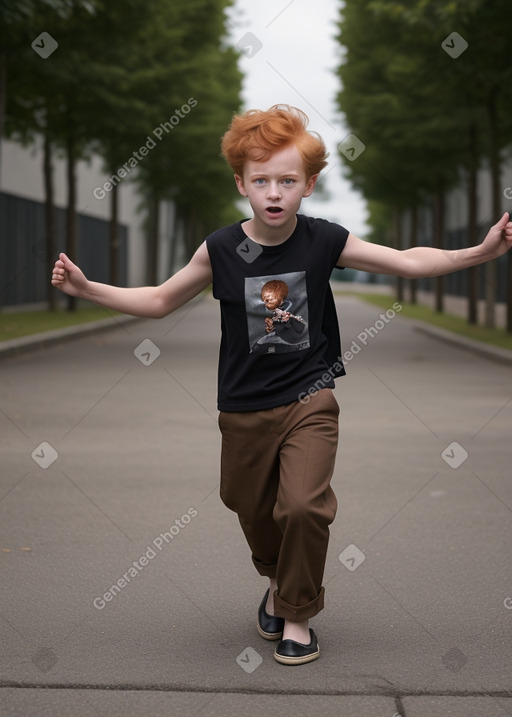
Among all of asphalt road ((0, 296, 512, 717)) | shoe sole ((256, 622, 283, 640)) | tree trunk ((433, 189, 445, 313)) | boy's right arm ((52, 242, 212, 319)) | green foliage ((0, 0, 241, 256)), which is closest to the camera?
asphalt road ((0, 296, 512, 717))

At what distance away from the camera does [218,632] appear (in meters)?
4.37

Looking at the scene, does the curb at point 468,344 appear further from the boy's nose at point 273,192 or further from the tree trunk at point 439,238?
the boy's nose at point 273,192

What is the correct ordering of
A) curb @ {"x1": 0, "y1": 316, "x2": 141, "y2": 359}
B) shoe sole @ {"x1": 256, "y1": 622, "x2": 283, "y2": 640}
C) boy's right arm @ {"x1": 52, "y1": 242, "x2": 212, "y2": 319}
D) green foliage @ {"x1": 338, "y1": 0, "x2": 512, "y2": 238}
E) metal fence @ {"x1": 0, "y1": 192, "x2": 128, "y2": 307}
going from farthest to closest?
metal fence @ {"x1": 0, "y1": 192, "x2": 128, "y2": 307} < green foliage @ {"x1": 338, "y1": 0, "x2": 512, "y2": 238} < curb @ {"x1": 0, "y1": 316, "x2": 141, "y2": 359} < shoe sole @ {"x1": 256, "y1": 622, "x2": 283, "y2": 640} < boy's right arm @ {"x1": 52, "y1": 242, "x2": 212, "y2": 319}

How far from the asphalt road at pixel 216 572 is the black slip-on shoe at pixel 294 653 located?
4 cm

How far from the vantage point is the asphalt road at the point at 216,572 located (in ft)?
12.3

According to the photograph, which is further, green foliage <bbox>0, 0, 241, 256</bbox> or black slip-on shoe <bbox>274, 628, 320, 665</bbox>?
green foliage <bbox>0, 0, 241, 256</bbox>

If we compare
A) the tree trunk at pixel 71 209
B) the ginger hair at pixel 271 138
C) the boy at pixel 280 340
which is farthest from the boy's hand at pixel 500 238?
the tree trunk at pixel 71 209

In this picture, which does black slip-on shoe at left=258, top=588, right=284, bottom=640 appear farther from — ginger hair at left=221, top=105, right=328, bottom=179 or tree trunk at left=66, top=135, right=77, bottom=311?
tree trunk at left=66, top=135, right=77, bottom=311

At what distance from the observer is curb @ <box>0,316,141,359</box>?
16594mm

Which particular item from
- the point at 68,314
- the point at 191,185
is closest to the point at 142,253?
the point at 191,185

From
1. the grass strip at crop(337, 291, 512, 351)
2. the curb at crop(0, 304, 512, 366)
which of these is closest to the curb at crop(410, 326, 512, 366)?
the curb at crop(0, 304, 512, 366)

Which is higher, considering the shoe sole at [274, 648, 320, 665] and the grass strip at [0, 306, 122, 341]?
the shoe sole at [274, 648, 320, 665]

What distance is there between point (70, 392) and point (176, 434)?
3221mm

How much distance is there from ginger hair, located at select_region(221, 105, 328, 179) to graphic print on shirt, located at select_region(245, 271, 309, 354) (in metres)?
0.39
